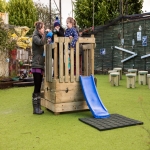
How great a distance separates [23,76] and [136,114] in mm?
6288

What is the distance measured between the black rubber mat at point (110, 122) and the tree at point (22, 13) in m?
28.0

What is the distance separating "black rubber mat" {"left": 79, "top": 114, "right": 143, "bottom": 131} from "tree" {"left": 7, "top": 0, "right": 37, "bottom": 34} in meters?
28.0

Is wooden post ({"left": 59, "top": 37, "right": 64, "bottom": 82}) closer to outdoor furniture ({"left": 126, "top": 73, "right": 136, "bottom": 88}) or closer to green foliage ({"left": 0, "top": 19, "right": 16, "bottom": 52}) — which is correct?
outdoor furniture ({"left": 126, "top": 73, "right": 136, "bottom": 88})

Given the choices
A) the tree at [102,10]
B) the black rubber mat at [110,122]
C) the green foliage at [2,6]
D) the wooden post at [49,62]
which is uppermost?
the green foliage at [2,6]

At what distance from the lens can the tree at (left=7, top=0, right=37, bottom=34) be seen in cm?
3072

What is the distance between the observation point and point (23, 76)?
10008 millimetres

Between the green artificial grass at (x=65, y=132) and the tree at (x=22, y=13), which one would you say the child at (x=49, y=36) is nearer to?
the green artificial grass at (x=65, y=132)

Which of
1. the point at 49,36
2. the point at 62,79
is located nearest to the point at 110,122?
the point at 62,79

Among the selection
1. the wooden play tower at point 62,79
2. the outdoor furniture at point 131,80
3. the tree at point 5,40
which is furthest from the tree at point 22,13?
the wooden play tower at point 62,79

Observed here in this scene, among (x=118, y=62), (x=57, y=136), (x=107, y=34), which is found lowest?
(x=57, y=136)

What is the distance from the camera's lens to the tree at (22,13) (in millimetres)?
30719

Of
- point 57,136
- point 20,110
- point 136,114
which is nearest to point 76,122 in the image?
point 57,136

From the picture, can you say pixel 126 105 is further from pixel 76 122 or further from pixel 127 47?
pixel 127 47

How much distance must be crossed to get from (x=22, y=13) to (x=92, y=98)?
28.4 m
